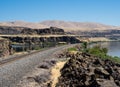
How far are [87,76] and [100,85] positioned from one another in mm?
5174

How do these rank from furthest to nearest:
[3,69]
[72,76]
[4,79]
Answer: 1. [3,69]
2. [72,76]
3. [4,79]

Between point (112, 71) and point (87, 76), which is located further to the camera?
point (112, 71)

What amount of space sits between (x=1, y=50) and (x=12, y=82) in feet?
173

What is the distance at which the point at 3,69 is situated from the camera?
114 ft

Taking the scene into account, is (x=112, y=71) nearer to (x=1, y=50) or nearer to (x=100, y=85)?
(x=100, y=85)

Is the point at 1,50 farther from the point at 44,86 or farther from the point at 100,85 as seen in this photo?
the point at 100,85

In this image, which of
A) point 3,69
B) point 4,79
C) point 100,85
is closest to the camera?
point 100,85

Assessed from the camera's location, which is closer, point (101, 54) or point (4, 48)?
point (101, 54)

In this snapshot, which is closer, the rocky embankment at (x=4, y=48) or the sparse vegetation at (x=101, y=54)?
the sparse vegetation at (x=101, y=54)

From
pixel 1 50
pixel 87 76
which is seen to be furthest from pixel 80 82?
pixel 1 50

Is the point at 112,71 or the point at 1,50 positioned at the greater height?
the point at 112,71

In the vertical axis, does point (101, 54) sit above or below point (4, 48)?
above

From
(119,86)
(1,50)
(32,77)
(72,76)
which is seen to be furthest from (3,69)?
(1,50)

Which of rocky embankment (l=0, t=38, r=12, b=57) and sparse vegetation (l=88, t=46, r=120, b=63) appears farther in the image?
rocky embankment (l=0, t=38, r=12, b=57)
